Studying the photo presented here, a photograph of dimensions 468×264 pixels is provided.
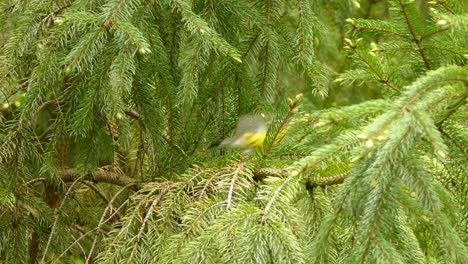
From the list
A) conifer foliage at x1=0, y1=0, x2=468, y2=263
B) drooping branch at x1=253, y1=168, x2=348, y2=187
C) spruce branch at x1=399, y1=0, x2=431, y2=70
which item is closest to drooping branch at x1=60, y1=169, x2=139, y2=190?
conifer foliage at x1=0, y1=0, x2=468, y2=263

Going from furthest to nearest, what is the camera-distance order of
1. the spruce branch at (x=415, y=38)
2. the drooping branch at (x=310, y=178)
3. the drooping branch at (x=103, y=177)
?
the drooping branch at (x=103, y=177)
the drooping branch at (x=310, y=178)
the spruce branch at (x=415, y=38)

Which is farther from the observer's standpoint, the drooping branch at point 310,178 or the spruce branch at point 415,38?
the drooping branch at point 310,178

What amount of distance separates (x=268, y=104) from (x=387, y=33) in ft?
2.31

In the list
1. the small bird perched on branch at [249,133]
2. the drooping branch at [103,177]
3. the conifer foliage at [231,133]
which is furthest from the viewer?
the drooping branch at [103,177]

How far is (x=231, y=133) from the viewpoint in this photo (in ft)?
8.23

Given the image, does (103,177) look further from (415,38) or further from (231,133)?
(415,38)

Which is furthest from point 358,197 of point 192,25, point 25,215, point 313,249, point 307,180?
point 25,215

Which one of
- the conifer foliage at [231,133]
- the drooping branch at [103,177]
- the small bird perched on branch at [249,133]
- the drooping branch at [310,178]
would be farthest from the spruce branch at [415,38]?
the drooping branch at [103,177]

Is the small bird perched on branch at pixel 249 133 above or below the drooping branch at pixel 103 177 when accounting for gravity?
above

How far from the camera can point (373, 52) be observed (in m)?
1.78

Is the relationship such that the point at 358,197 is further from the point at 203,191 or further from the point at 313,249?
the point at 203,191

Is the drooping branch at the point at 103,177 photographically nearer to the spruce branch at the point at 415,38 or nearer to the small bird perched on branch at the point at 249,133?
the small bird perched on branch at the point at 249,133

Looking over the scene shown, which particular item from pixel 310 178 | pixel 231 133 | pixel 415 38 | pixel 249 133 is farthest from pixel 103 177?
pixel 415 38

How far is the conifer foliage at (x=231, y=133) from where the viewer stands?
1.40m
